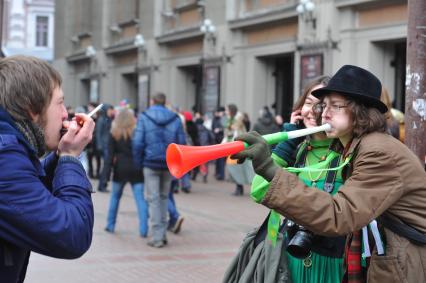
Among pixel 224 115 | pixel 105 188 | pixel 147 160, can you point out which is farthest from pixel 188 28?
pixel 147 160

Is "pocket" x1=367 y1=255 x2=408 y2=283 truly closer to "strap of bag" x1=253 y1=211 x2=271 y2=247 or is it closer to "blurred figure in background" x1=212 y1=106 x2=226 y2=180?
"strap of bag" x1=253 y1=211 x2=271 y2=247

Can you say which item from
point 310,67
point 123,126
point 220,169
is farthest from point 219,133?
point 123,126

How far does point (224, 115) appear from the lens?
19.3 m

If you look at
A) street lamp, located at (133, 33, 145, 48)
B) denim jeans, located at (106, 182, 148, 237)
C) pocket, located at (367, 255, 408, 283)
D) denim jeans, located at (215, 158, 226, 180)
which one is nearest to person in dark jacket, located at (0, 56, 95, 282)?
pocket, located at (367, 255, 408, 283)

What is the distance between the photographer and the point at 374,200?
2793 millimetres

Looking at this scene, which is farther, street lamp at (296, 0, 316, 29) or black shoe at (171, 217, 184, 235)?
street lamp at (296, 0, 316, 29)

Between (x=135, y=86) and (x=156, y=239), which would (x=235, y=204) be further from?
(x=135, y=86)

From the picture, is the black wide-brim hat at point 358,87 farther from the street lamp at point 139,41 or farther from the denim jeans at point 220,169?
the street lamp at point 139,41

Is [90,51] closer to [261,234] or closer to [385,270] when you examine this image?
[261,234]

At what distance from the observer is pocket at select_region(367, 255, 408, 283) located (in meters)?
2.91

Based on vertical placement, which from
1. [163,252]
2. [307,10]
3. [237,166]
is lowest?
[163,252]

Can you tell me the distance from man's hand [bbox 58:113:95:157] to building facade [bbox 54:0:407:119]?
13.9m

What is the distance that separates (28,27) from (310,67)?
116ft

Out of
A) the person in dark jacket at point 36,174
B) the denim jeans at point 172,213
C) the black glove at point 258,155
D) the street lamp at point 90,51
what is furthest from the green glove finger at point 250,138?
the street lamp at point 90,51
